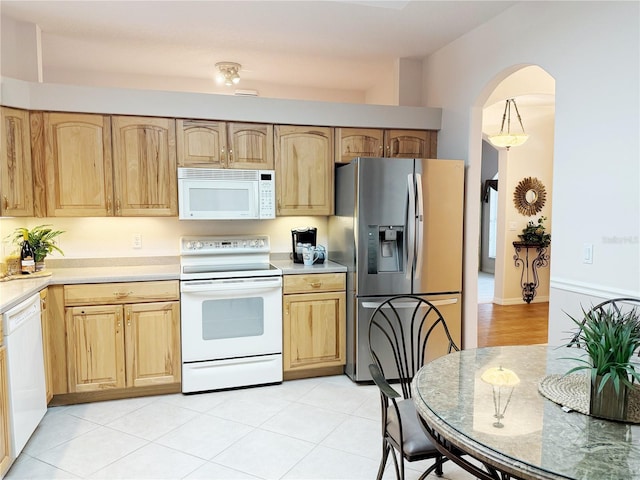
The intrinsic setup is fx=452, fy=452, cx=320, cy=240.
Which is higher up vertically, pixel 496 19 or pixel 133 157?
pixel 496 19

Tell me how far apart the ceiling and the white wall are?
14.0 inches

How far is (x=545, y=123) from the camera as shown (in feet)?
21.3

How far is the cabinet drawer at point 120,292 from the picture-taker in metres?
3.12

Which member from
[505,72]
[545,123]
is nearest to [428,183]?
[505,72]

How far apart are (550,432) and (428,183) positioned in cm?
241

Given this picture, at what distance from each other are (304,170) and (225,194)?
685 mm

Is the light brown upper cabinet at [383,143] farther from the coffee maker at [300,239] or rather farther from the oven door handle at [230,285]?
the oven door handle at [230,285]

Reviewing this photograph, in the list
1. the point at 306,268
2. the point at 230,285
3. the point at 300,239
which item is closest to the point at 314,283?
the point at 306,268

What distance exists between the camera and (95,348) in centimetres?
317

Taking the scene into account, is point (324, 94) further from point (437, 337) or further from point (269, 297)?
point (437, 337)

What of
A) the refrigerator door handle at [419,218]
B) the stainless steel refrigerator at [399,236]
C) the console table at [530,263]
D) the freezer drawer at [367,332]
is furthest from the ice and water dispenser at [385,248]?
the console table at [530,263]

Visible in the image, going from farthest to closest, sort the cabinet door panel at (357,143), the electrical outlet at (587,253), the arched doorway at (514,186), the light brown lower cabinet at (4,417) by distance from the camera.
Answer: the arched doorway at (514,186), the cabinet door panel at (357,143), the electrical outlet at (587,253), the light brown lower cabinet at (4,417)

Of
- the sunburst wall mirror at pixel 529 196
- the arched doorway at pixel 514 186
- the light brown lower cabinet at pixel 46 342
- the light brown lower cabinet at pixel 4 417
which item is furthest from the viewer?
the sunburst wall mirror at pixel 529 196

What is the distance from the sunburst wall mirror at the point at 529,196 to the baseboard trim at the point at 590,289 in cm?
427
